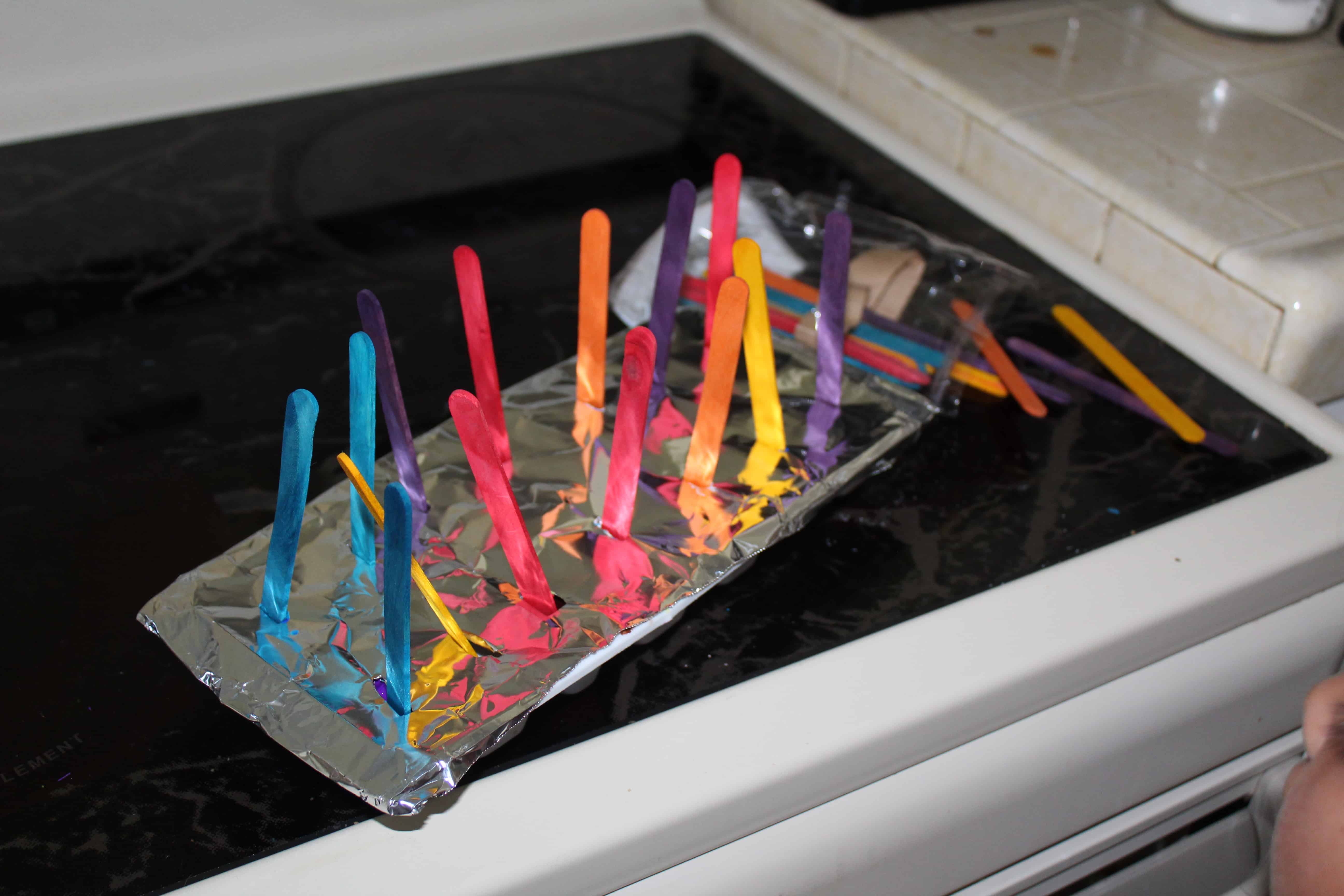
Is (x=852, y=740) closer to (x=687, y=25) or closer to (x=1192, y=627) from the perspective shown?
(x=1192, y=627)

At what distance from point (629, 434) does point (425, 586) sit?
112 millimetres

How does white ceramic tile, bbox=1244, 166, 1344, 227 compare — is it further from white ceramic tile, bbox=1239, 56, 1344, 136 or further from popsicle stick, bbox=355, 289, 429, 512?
popsicle stick, bbox=355, 289, 429, 512

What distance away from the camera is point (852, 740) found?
0.43m

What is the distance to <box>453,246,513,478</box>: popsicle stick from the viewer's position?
509mm

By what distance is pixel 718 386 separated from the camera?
1.64 ft

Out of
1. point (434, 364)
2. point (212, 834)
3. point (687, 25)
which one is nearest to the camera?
point (212, 834)

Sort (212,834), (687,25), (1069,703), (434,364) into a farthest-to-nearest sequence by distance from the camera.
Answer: (687,25) → (434,364) → (1069,703) → (212,834)

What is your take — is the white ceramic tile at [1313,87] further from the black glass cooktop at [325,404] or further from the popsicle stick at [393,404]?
the popsicle stick at [393,404]

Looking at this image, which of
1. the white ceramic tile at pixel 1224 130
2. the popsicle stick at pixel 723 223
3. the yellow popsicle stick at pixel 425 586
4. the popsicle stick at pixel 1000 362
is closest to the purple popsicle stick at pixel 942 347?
the popsicle stick at pixel 1000 362

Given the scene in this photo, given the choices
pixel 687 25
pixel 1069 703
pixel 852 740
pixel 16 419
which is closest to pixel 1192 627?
pixel 1069 703

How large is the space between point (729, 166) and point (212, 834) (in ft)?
1.25

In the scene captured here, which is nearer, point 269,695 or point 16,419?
point 269,695

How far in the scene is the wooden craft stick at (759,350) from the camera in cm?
51

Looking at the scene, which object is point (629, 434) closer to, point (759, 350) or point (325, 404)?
point (759, 350)
